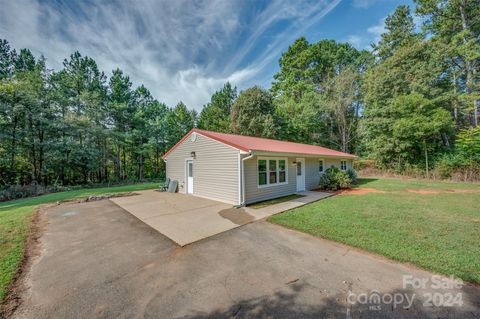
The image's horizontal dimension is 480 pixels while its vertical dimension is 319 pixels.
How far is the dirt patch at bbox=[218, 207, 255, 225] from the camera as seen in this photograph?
213 inches

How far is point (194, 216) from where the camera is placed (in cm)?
595

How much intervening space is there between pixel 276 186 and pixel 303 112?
16.4 metres

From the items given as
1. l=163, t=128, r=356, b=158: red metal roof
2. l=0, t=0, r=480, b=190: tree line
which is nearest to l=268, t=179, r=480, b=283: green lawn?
l=163, t=128, r=356, b=158: red metal roof

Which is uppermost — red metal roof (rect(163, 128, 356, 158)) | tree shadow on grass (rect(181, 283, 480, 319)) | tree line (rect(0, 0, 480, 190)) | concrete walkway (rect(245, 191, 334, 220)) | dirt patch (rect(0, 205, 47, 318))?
tree line (rect(0, 0, 480, 190))

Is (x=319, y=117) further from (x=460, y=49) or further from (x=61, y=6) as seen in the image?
(x=61, y=6)

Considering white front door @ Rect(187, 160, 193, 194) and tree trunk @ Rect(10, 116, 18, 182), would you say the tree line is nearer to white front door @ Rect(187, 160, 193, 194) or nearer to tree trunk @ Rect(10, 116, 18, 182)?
tree trunk @ Rect(10, 116, 18, 182)

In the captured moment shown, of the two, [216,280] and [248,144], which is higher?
[248,144]

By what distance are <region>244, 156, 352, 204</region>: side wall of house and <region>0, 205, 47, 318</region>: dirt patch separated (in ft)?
18.8

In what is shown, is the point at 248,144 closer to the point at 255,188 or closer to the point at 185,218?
the point at 255,188

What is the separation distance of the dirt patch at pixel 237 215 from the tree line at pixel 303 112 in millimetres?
14975

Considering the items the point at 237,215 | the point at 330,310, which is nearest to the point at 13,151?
the point at 237,215

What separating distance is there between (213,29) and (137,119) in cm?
1469

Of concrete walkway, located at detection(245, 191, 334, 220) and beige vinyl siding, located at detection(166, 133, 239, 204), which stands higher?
beige vinyl siding, located at detection(166, 133, 239, 204)

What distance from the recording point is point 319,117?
22781mm
